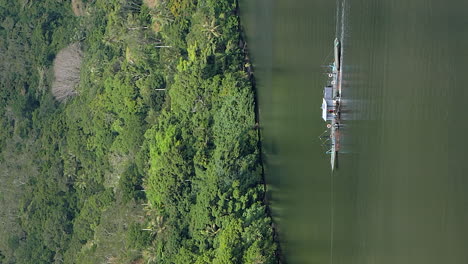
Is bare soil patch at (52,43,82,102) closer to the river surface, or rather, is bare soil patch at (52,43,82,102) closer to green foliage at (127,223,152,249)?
green foliage at (127,223,152,249)

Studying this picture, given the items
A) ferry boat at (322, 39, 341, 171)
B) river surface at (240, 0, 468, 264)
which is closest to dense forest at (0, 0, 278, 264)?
river surface at (240, 0, 468, 264)

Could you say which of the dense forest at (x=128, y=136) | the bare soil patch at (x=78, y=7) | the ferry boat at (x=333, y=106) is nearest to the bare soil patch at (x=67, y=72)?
the dense forest at (x=128, y=136)

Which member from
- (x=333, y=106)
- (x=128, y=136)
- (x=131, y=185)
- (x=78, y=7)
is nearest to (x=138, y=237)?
(x=131, y=185)

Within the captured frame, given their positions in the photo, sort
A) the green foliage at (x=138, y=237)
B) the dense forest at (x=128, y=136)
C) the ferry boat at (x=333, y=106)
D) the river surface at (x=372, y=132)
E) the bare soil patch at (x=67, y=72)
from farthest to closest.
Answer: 1. the bare soil patch at (x=67, y=72)
2. the green foliage at (x=138, y=237)
3. the dense forest at (x=128, y=136)
4. the ferry boat at (x=333, y=106)
5. the river surface at (x=372, y=132)

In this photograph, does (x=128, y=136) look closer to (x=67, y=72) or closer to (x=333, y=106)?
(x=67, y=72)

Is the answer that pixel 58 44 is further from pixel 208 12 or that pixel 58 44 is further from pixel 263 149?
pixel 263 149

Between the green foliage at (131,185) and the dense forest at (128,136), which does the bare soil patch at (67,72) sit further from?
the green foliage at (131,185)

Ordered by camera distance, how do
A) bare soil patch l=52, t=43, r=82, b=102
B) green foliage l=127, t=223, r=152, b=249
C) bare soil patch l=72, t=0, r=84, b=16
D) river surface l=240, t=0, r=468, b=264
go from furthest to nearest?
bare soil patch l=72, t=0, r=84, b=16
bare soil patch l=52, t=43, r=82, b=102
green foliage l=127, t=223, r=152, b=249
river surface l=240, t=0, r=468, b=264
